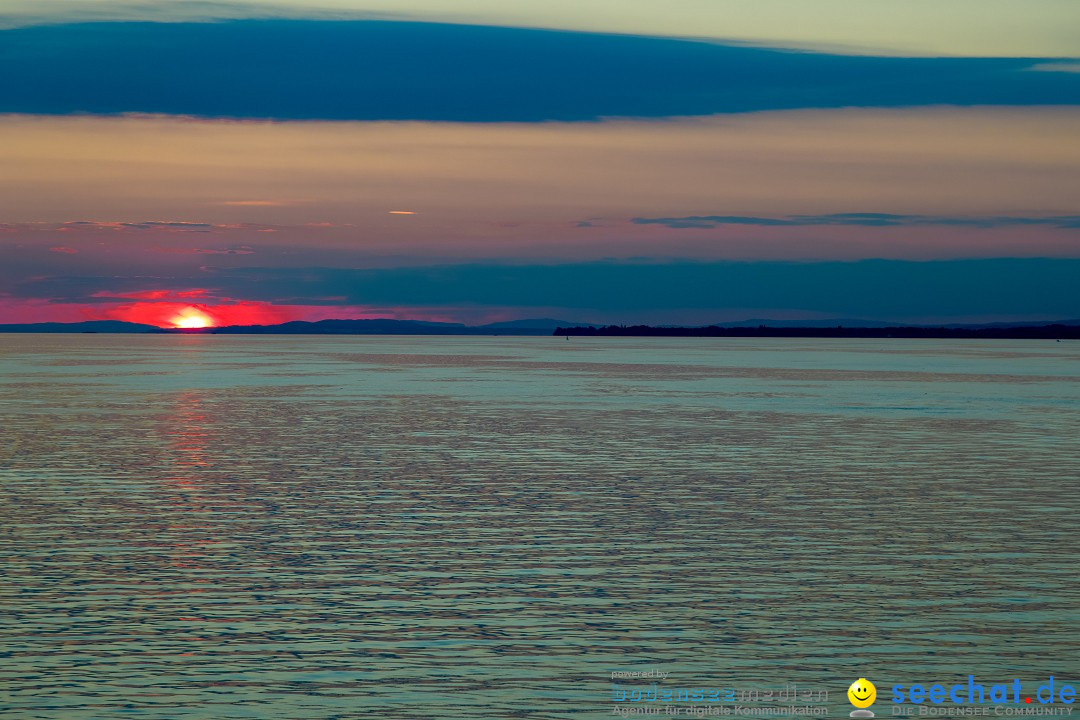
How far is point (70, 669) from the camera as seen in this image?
14.3 metres

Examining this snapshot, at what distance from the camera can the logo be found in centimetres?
1294

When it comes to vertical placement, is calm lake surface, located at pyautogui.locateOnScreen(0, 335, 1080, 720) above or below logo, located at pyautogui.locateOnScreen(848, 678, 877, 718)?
above

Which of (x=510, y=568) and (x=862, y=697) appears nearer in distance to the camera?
(x=862, y=697)

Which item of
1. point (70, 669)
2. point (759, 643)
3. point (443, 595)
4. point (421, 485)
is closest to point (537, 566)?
point (443, 595)

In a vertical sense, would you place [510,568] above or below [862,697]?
above

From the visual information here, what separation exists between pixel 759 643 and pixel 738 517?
10.5 m

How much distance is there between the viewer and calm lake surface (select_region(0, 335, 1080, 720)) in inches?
558

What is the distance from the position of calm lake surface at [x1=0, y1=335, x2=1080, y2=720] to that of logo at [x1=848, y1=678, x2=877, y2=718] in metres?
0.16

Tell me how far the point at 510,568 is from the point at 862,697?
26.2 feet

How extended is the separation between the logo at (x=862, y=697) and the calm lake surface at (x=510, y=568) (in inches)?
6.1

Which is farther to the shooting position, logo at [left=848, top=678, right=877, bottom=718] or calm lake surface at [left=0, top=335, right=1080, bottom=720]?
calm lake surface at [left=0, top=335, right=1080, bottom=720]

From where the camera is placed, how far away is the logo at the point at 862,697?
42.4 ft

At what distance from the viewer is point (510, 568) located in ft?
66.7

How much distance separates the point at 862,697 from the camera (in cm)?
1324
